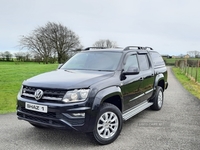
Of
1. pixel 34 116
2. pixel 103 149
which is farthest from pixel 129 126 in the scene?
pixel 34 116

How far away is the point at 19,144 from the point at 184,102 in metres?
6.08

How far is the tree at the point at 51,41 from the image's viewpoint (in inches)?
1593

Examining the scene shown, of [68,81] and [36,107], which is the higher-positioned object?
[68,81]

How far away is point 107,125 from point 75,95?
3.12 feet

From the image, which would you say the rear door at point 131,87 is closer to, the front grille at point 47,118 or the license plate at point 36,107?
the front grille at point 47,118

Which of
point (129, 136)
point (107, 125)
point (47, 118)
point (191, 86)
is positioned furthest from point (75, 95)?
point (191, 86)

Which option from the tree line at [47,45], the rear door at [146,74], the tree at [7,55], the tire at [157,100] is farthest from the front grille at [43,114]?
the tree at [7,55]

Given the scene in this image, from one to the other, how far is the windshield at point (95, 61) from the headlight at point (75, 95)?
117cm

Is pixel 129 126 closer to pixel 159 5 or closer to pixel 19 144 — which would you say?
pixel 19 144

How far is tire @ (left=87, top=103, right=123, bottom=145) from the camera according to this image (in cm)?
383

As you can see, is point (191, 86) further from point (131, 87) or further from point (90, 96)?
point (90, 96)

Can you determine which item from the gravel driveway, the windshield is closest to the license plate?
the gravel driveway

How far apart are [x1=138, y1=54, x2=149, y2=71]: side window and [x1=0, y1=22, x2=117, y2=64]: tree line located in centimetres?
3383

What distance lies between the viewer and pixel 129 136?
4422 mm
